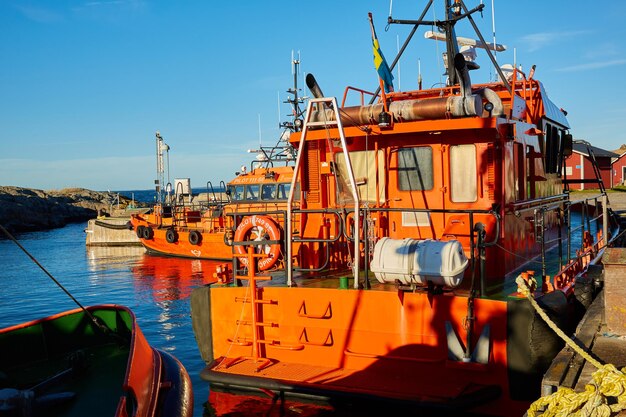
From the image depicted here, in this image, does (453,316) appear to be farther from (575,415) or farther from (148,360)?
(148,360)

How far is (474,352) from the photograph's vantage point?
22.1ft

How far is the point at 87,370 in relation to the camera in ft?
22.9

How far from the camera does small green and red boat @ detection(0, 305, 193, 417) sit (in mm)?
5801

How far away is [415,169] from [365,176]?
78 cm

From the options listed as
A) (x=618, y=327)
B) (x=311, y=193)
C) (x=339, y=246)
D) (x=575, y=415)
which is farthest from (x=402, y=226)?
(x=575, y=415)

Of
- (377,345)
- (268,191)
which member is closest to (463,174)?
(377,345)

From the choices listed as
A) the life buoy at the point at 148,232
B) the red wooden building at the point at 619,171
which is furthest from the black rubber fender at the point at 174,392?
the red wooden building at the point at 619,171

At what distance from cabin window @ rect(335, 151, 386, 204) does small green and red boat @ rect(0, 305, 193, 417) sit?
345 cm

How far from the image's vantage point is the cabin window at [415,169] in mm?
8578

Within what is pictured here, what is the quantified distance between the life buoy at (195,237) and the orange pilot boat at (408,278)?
731 inches

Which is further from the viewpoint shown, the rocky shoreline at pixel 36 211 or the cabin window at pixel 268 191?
the rocky shoreline at pixel 36 211

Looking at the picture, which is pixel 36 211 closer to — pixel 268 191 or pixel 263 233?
pixel 268 191

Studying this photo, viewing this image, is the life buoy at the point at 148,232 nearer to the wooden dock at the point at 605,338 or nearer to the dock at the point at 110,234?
the dock at the point at 110,234

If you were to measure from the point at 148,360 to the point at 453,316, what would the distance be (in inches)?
134
